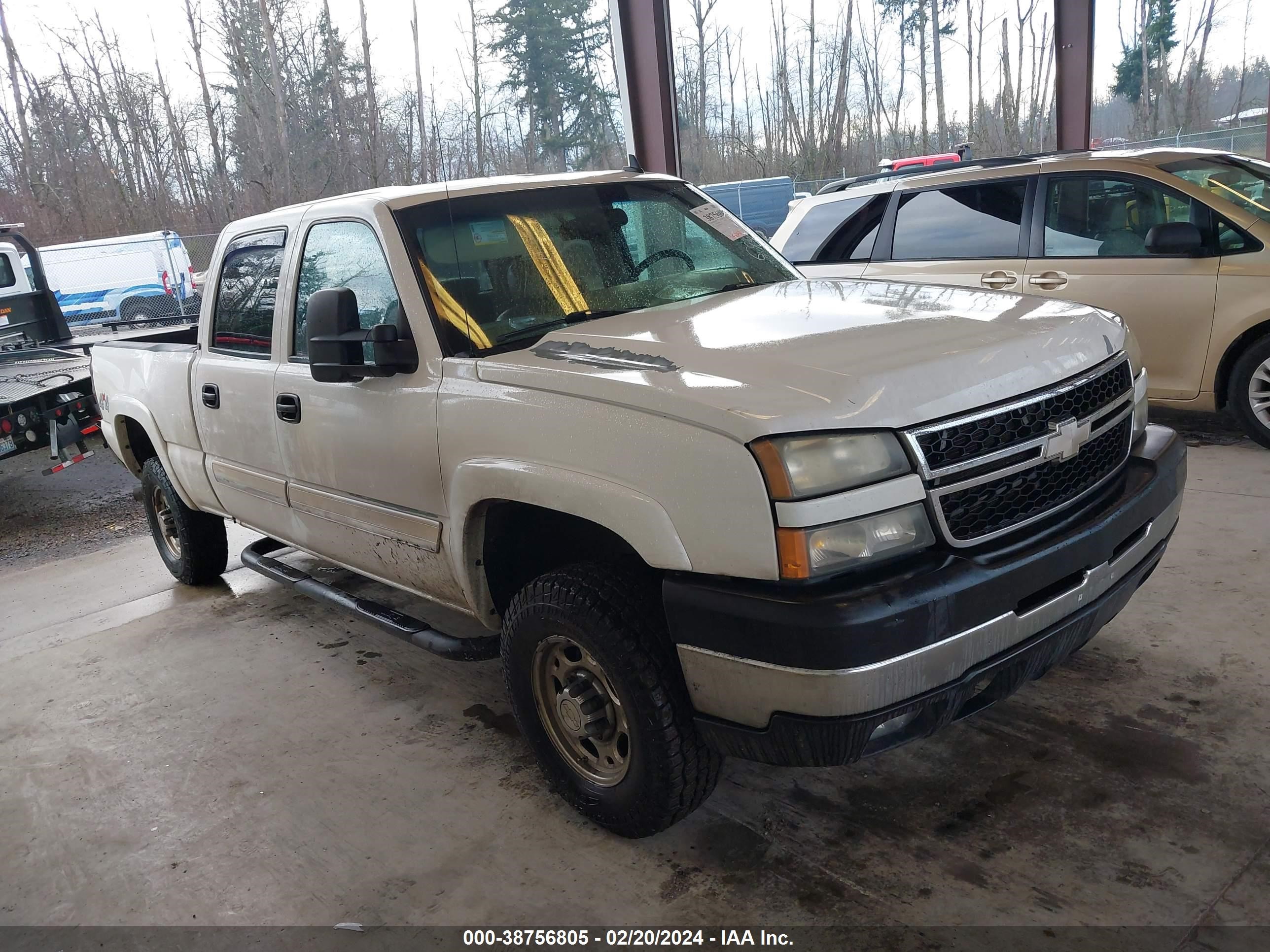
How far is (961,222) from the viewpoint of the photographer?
659 centimetres

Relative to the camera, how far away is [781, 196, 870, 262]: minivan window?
7.09m

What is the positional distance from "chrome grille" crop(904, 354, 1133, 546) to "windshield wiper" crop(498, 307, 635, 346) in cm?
129

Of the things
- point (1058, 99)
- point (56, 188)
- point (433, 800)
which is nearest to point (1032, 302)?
point (433, 800)

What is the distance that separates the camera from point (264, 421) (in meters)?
3.82

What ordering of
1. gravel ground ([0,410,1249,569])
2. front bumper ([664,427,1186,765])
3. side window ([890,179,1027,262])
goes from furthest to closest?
1. gravel ground ([0,410,1249,569])
2. side window ([890,179,1027,262])
3. front bumper ([664,427,1186,765])

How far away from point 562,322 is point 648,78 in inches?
296

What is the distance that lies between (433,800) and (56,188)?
25329 millimetres

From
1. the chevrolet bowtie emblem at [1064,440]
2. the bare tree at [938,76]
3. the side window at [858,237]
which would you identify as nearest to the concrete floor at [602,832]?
the chevrolet bowtie emblem at [1064,440]

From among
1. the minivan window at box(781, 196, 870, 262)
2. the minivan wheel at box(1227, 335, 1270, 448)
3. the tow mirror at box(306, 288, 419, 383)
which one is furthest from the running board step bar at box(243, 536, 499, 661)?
the minivan wheel at box(1227, 335, 1270, 448)

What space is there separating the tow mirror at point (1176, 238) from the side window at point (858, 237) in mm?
1855

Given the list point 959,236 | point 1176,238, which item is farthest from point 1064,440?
point 959,236

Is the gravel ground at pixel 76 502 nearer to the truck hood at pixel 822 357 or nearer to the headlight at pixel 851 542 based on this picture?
the truck hood at pixel 822 357

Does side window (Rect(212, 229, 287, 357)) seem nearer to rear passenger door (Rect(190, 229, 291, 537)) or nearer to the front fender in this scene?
rear passenger door (Rect(190, 229, 291, 537))

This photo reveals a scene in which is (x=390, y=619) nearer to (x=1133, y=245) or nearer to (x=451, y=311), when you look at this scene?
(x=451, y=311)
